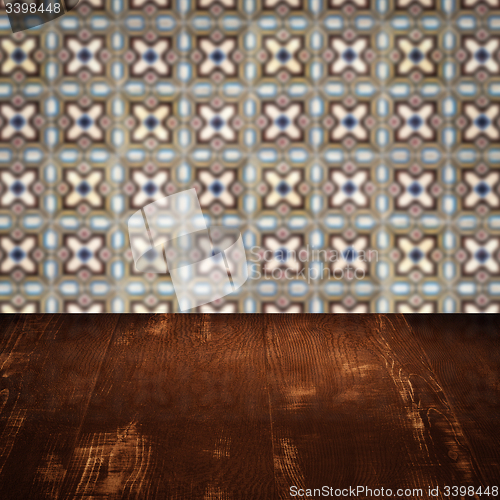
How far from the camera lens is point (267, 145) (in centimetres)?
194

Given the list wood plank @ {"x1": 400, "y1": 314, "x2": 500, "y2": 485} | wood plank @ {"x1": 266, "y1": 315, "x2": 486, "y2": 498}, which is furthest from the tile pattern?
wood plank @ {"x1": 266, "y1": 315, "x2": 486, "y2": 498}

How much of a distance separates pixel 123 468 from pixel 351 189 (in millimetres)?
1065

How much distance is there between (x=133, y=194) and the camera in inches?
77.4

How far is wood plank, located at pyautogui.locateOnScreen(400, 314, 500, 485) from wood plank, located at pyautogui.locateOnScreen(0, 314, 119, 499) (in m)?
0.76

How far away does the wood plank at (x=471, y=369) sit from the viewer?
128 cm

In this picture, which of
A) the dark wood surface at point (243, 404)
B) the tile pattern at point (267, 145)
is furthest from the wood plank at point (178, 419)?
the tile pattern at point (267, 145)

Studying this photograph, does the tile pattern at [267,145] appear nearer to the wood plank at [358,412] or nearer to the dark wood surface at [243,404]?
the dark wood surface at [243,404]

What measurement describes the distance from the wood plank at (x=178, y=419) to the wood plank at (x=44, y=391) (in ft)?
0.10

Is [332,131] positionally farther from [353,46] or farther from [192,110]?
[192,110]

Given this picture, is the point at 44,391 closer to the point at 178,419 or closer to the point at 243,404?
the point at 178,419

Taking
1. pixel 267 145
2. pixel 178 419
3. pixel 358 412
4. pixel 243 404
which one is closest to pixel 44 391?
pixel 178 419

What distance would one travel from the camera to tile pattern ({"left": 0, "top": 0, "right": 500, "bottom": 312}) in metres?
1.89

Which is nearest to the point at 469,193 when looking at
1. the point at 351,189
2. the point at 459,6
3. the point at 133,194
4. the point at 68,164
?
the point at 351,189

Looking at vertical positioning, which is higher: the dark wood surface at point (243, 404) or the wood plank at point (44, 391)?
the wood plank at point (44, 391)
